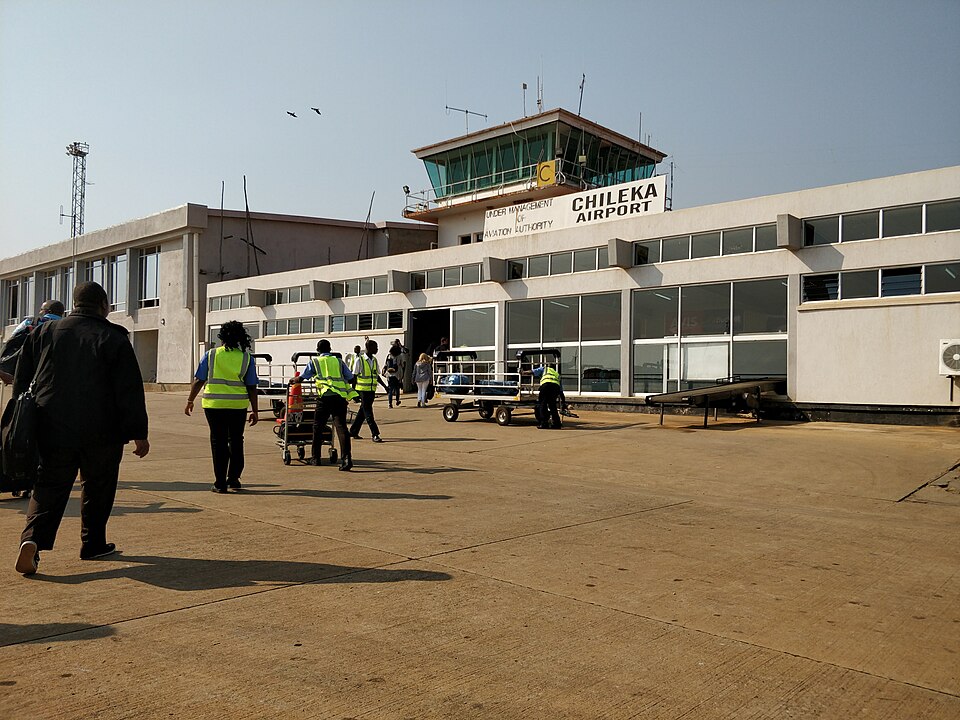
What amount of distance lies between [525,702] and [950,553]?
4775mm

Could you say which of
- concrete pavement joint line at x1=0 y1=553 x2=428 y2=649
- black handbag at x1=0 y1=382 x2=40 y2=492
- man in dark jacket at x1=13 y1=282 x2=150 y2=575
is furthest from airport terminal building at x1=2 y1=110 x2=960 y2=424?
black handbag at x1=0 y1=382 x2=40 y2=492

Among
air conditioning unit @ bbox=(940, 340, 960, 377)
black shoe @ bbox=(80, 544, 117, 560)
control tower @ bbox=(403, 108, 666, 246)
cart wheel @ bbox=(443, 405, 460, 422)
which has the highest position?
control tower @ bbox=(403, 108, 666, 246)

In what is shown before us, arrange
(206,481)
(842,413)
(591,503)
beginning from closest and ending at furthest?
(591,503) → (206,481) → (842,413)

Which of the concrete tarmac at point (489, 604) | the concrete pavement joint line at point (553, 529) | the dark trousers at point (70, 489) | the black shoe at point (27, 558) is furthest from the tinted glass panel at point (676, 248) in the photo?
the black shoe at point (27, 558)

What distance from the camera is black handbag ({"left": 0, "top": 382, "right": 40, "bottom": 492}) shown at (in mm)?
5363

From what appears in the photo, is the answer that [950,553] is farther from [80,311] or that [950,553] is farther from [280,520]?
[80,311]

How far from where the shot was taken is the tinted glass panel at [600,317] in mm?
25203

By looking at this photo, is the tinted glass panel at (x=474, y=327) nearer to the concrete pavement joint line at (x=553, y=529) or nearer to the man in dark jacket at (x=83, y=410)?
the concrete pavement joint line at (x=553, y=529)

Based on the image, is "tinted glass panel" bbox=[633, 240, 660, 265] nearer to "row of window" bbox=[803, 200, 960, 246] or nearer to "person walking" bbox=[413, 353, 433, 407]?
"row of window" bbox=[803, 200, 960, 246]

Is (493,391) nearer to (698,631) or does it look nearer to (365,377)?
(365,377)

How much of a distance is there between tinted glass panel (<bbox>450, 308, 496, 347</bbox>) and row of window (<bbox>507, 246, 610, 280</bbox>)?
1.80 m

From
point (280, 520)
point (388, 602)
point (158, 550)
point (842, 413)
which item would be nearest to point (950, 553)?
point (388, 602)

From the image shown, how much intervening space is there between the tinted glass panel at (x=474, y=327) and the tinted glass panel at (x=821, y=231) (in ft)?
38.3

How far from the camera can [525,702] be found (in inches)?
136
